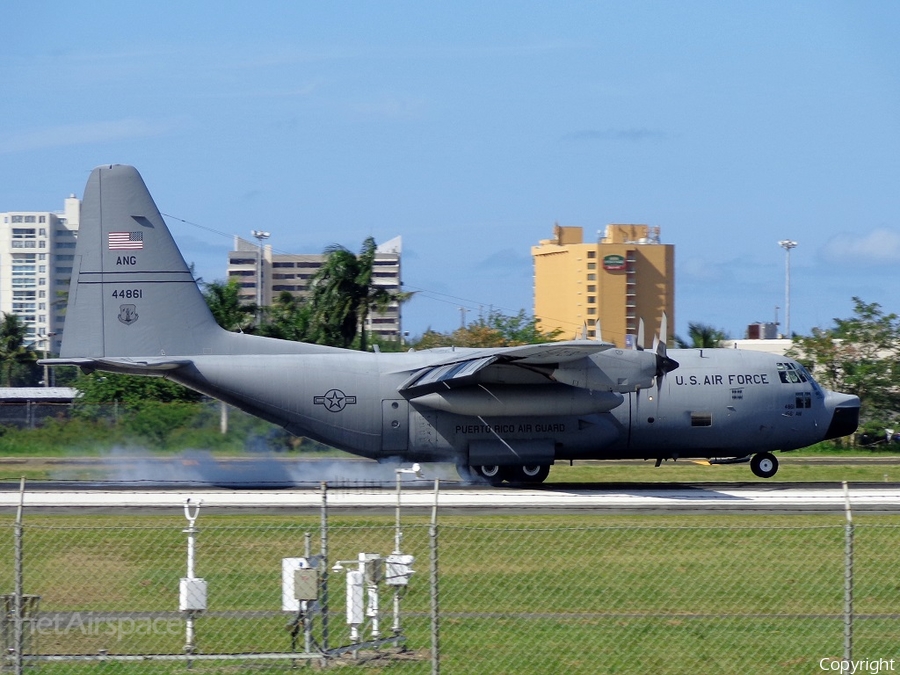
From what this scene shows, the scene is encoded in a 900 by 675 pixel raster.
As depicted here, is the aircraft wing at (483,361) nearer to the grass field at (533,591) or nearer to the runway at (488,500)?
the runway at (488,500)

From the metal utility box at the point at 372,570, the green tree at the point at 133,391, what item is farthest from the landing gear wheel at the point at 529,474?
the green tree at the point at 133,391

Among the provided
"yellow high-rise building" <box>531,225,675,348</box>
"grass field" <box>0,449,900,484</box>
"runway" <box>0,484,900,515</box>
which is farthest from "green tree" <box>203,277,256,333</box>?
"yellow high-rise building" <box>531,225,675,348</box>

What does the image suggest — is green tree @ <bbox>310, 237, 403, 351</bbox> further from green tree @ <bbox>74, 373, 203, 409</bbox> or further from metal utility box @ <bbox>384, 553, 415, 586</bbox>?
metal utility box @ <bbox>384, 553, 415, 586</bbox>

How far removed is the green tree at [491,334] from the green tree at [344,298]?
5.73 meters

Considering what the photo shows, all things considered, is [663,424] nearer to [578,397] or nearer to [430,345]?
[578,397]

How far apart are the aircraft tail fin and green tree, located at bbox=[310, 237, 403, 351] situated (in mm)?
22756

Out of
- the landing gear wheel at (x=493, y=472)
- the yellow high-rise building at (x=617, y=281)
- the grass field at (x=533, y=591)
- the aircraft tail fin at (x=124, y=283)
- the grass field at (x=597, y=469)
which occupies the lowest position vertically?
the grass field at (x=533, y=591)

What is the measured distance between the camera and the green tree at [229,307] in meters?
52.9

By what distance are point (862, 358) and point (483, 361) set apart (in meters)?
32.0

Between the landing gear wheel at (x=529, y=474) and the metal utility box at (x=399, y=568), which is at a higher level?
the metal utility box at (x=399, y=568)

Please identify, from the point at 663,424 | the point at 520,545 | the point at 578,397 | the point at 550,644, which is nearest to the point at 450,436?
the point at 578,397

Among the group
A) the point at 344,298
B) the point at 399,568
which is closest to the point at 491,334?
the point at 344,298

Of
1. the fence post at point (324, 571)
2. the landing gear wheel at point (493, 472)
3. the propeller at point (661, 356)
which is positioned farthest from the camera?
the landing gear wheel at point (493, 472)

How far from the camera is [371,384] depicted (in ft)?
86.9
